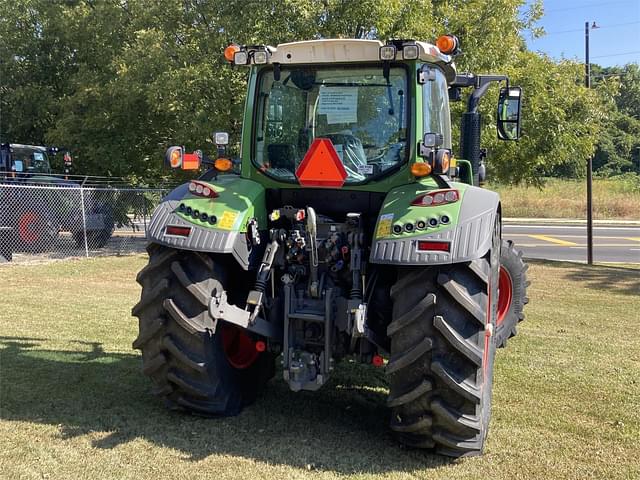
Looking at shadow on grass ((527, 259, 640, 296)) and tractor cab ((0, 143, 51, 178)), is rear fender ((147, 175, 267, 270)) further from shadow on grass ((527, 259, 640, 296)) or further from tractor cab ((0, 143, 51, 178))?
→ tractor cab ((0, 143, 51, 178))

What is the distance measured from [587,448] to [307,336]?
189cm

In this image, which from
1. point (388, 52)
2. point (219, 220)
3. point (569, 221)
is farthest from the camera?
point (569, 221)

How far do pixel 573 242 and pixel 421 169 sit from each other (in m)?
17.7

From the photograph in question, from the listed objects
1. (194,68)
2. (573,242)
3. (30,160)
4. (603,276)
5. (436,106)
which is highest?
(194,68)

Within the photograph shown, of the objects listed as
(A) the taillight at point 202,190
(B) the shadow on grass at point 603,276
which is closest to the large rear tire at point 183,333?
(A) the taillight at point 202,190

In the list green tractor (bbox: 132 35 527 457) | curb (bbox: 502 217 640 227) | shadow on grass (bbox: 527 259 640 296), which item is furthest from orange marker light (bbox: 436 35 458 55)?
curb (bbox: 502 217 640 227)

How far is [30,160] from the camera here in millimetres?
16344

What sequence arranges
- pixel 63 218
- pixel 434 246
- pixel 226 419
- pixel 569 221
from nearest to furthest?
pixel 434 246 < pixel 226 419 < pixel 63 218 < pixel 569 221

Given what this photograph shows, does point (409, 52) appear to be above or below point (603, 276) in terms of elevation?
above

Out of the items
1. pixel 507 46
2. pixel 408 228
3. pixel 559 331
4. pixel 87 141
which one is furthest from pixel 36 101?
pixel 408 228

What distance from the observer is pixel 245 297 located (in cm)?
448

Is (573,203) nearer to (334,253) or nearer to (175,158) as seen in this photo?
(334,253)

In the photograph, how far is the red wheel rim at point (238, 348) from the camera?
4578 mm

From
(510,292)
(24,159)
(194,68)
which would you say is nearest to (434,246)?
(510,292)
